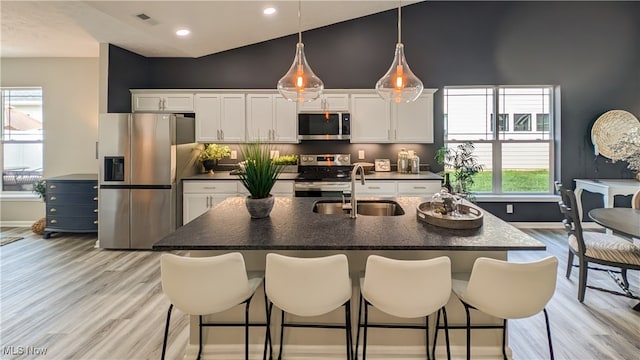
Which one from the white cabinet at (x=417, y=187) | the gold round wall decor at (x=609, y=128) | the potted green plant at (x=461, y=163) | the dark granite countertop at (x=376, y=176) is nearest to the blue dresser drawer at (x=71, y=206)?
the dark granite countertop at (x=376, y=176)

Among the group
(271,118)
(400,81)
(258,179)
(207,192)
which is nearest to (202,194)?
(207,192)

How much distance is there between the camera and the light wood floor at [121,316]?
2354mm

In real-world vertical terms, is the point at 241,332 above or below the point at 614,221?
below

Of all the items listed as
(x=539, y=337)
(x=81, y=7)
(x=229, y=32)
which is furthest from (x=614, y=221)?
(x=81, y=7)

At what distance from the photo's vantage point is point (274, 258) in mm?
1823

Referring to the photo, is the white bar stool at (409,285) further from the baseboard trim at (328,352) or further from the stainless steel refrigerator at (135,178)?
the stainless steel refrigerator at (135,178)

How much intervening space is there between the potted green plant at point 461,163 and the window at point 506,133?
0.18 metres

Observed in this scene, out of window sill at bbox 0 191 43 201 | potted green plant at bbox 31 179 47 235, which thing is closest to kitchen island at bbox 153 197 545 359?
potted green plant at bbox 31 179 47 235

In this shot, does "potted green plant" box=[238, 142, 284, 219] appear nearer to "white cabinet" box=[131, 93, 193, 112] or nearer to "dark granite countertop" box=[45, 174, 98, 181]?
"white cabinet" box=[131, 93, 193, 112]

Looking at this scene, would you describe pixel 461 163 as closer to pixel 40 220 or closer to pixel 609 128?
pixel 609 128

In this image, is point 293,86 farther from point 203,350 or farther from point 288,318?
point 203,350

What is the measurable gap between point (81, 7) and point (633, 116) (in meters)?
7.24

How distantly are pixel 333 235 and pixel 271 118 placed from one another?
349cm

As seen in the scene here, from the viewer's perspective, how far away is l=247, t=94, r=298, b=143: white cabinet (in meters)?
5.23
